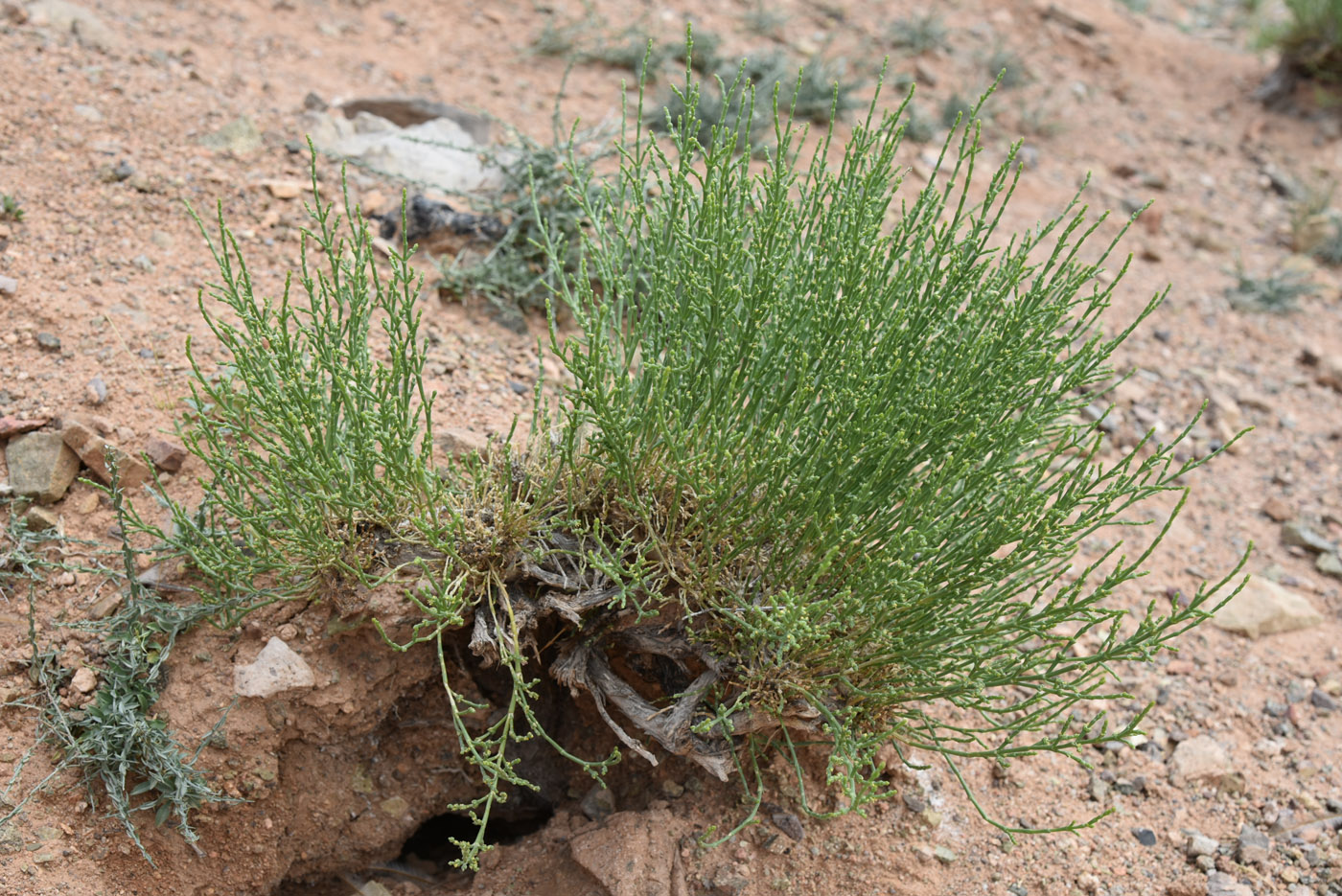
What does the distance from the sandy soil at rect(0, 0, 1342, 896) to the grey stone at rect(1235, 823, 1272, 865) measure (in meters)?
0.01

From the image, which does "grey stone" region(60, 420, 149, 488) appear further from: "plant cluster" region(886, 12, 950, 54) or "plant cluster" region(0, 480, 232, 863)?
"plant cluster" region(886, 12, 950, 54)

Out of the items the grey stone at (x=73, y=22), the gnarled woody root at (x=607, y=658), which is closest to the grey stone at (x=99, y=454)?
the gnarled woody root at (x=607, y=658)

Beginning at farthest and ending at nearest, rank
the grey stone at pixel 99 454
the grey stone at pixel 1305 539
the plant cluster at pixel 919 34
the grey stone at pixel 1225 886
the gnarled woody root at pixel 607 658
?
the plant cluster at pixel 919 34, the grey stone at pixel 1305 539, the grey stone at pixel 99 454, the grey stone at pixel 1225 886, the gnarled woody root at pixel 607 658

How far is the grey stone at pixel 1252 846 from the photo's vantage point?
2639mm

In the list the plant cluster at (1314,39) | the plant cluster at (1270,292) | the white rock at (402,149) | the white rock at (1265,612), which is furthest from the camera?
the plant cluster at (1314,39)

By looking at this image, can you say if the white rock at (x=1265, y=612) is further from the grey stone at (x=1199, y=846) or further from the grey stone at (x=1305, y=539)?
the grey stone at (x=1199, y=846)

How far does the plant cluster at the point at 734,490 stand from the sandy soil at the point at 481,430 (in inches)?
7.6

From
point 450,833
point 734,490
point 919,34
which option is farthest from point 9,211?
point 919,34

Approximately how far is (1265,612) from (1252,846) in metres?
1.00

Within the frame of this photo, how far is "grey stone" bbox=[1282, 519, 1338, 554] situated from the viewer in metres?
3.81

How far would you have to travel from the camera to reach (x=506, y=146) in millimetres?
4020

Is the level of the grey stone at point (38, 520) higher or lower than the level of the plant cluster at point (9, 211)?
lower

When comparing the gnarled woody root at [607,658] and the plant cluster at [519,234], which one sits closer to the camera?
the gnarled woody root at [607,658]

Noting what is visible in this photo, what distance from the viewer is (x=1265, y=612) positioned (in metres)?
3.41
